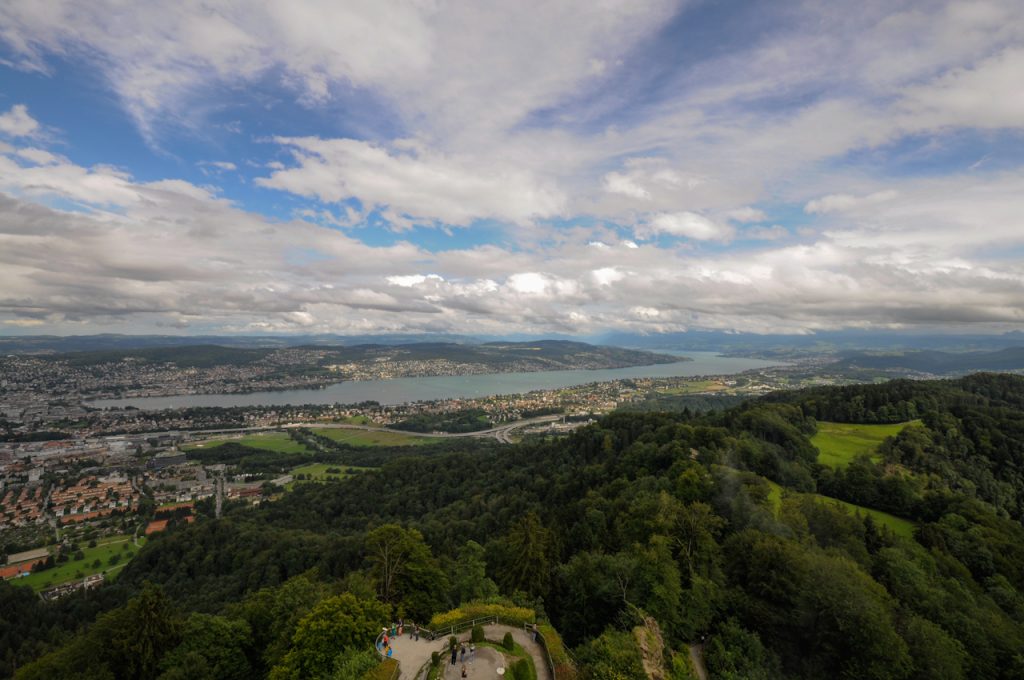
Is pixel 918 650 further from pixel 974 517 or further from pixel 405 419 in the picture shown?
pixel 405 419

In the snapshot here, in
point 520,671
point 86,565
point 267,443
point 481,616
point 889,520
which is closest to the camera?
point 520,671

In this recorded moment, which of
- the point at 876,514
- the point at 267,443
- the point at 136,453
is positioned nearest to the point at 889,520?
the point at 876,514

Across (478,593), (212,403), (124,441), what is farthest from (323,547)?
(212,403)

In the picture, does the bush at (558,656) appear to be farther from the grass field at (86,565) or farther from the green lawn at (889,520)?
the grass field at (86,565)

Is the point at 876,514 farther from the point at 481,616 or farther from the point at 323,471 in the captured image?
the point at 323,471

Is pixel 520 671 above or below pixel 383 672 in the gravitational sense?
above

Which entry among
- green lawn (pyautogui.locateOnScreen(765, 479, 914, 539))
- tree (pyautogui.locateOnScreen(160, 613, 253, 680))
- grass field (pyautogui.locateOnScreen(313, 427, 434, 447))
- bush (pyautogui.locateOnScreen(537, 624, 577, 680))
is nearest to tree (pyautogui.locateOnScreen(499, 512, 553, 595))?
bush (pyautogui.locateOnScreen(537, 624, 577, 680))

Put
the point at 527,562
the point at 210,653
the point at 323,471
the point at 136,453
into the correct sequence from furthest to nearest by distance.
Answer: the point at 136,453
the point at 323,471
the point at 527,562
the point at 210,653
